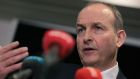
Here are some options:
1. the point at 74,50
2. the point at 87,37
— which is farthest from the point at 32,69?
the point at 74,50

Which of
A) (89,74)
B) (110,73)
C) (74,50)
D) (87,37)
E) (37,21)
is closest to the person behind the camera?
(89,74)

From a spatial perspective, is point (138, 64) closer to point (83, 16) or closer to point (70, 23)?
point (70, 23)

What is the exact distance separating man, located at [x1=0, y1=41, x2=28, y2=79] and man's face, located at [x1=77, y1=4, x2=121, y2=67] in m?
0.23

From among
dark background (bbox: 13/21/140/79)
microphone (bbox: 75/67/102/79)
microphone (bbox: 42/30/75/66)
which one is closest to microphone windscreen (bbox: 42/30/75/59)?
microphone (bbox: 42/30/75/66)

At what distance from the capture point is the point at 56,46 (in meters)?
0.72

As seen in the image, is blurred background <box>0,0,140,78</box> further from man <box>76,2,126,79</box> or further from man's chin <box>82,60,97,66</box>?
man's chin <box>82,60,97,66</box>

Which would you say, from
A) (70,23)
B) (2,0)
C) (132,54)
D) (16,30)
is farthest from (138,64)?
(2,0)

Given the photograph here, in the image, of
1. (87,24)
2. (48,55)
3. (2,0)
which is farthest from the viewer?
(2,0)

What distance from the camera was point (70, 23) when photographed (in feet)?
9.55

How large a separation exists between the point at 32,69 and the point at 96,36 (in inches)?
22.7

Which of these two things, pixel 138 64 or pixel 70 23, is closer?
pixel 138 64

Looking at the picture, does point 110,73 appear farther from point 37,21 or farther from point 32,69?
point 37,21

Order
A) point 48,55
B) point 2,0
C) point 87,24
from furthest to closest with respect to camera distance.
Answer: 1. point 2,0
2. point 87,24
3. point 48,55

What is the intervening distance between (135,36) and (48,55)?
7.22 ft
